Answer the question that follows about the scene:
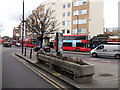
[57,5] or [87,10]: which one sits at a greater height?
[57,5]

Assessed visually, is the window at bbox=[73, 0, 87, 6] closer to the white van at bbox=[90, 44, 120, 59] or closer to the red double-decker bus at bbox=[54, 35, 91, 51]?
the red double-decker bus at bbox=[54, 35, 91, 51]

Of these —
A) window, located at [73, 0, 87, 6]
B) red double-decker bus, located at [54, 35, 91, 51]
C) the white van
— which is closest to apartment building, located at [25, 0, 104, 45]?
window, located at [73, 0, 87, 6]

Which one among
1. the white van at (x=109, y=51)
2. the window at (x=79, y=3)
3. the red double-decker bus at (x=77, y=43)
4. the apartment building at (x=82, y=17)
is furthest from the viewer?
the window at (x=79, y=3)

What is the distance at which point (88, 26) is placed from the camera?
128 ft

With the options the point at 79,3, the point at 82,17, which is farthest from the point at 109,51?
the point at 79,3

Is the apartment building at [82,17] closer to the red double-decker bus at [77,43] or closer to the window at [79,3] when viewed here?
the window at [79,3]

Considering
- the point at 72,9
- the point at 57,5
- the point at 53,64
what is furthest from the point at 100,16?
the point at 53,64

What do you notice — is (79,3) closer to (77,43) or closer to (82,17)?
(82,17)

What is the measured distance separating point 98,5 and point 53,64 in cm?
3810

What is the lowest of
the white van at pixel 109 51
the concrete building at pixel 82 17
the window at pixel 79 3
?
the white van at pixel 109 51

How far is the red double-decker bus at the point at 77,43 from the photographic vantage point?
91.2ft

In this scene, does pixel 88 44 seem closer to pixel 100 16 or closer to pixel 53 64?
pixel 100 16

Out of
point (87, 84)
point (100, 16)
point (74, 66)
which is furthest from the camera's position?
point (100, 16)

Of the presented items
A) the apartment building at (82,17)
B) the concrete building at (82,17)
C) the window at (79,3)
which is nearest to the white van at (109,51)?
the apartment building at (82,17)
